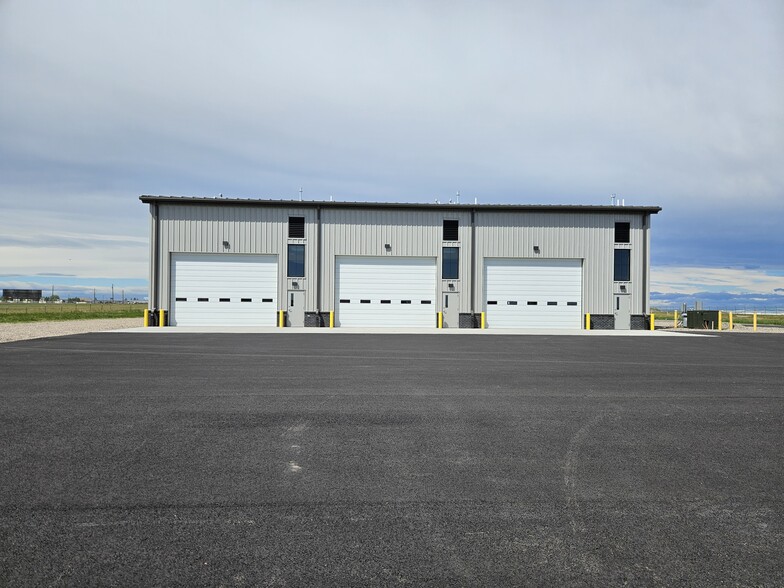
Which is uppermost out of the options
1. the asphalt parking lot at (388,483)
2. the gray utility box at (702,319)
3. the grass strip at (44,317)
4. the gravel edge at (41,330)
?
the gray utility box at (702,319)

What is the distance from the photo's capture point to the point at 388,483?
14.7 ft

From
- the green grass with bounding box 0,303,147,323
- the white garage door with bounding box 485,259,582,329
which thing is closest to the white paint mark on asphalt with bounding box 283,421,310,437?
the white garage door with bounding box 485,259,582,329

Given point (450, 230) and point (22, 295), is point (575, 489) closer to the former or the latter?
point (450, 230)

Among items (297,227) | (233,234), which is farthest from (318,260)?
(233,234)

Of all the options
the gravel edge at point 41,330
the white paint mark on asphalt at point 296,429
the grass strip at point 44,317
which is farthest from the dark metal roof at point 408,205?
the white paint mark on asphalt at point 296,429

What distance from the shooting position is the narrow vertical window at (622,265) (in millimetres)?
29344

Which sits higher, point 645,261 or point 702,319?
point 645,261

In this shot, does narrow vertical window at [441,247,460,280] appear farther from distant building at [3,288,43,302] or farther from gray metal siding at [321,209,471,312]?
distant building at [3,288,43,302]

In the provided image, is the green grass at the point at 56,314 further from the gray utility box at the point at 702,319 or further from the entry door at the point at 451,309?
the gray utility box at the point at 702,319

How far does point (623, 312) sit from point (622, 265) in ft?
8.20

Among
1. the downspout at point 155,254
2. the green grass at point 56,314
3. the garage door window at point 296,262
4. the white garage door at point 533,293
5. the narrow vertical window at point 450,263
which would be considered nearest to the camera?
the downspout at point 155,254

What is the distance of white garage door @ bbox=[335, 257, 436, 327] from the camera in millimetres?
28719

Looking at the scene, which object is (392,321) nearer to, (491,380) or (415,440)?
(491,380)

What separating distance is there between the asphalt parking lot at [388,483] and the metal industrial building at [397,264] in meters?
18.9
